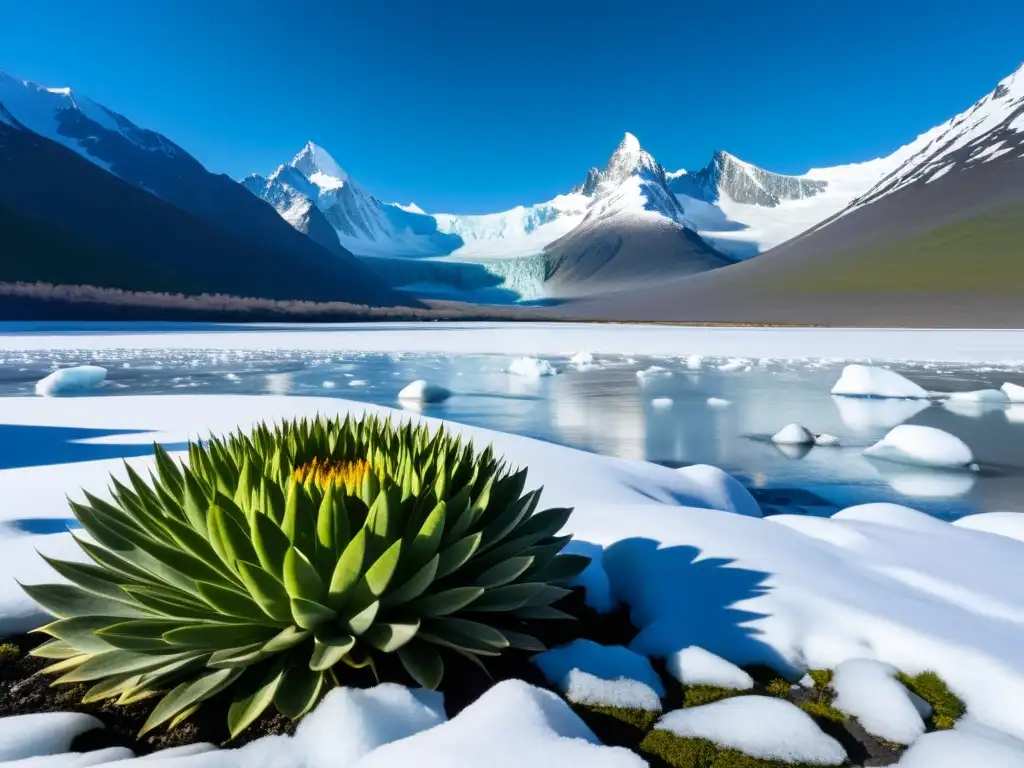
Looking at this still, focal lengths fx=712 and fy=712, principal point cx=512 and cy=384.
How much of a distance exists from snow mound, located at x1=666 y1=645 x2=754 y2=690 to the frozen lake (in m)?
5.30

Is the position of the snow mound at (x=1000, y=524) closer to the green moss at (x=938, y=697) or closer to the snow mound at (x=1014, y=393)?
the green moss at (x=938, y=697)

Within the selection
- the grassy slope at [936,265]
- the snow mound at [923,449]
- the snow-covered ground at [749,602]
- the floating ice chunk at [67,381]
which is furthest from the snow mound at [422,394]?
the grassy slope at [936,265]

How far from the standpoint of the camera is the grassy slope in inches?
4911

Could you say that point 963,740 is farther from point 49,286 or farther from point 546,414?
point 49,286

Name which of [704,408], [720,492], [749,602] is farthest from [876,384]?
[749,602]

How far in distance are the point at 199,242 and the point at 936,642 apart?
171308 millimetres

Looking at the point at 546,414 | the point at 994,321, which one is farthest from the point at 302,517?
the point at 994,321

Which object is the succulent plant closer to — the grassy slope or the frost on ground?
the frost on ground

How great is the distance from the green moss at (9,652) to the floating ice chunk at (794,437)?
10.8m

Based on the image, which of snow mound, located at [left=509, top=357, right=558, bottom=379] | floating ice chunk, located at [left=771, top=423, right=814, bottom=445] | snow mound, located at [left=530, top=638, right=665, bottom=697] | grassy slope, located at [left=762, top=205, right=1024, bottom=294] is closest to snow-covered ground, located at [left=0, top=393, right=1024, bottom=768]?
snow mound, located at [left=530, top=638, right=665, bottom=697]

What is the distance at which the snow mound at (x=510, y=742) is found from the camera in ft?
6.95

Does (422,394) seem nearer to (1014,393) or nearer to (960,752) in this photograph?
(1014,393)

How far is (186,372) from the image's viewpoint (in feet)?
77.6

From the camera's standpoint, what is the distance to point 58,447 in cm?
775
